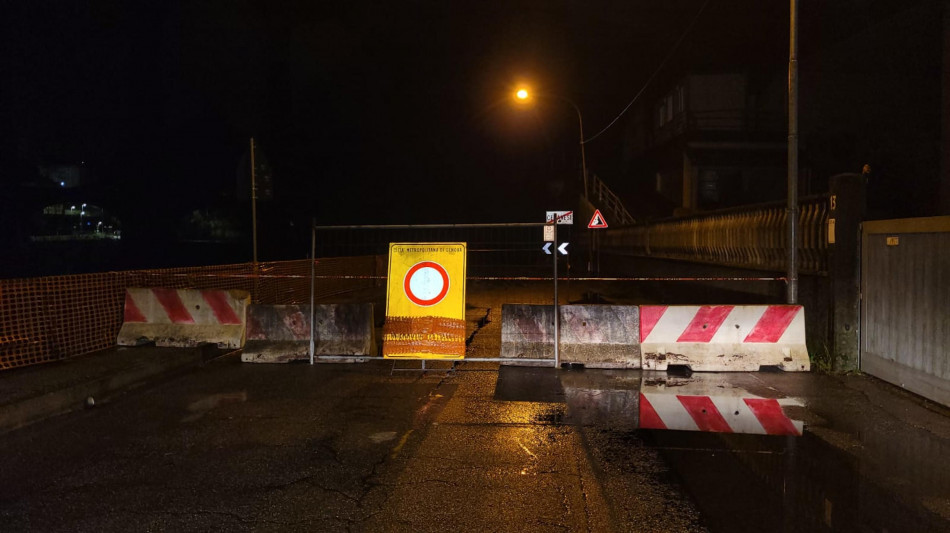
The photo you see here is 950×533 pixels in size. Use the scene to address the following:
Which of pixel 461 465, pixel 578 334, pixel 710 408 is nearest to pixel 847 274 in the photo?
pixel 710 408

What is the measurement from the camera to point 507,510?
12.8ft

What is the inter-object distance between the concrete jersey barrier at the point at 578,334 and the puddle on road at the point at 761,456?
0.89 meters

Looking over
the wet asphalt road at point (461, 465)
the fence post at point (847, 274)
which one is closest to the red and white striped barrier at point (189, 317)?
the wet asphalt road at point (461, 465)

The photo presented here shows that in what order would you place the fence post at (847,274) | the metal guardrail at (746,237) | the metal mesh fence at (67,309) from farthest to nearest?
1. the metal guardrail at (746,237)
2. the metal mesh fence at (67,309)
3. the fence post at (847,274)

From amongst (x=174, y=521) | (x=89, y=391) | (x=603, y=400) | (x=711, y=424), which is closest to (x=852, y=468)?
(x=711, y=424)

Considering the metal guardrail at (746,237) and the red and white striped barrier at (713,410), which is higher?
the metal guardrail at (746,237)

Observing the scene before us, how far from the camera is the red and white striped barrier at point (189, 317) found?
381 inches

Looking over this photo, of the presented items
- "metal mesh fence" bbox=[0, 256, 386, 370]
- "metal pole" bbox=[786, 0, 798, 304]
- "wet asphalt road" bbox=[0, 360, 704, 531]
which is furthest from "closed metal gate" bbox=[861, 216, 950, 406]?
"metal mesh fence" bbox=[0, 256, 386, 370]

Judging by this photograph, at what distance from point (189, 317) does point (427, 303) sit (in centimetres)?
452

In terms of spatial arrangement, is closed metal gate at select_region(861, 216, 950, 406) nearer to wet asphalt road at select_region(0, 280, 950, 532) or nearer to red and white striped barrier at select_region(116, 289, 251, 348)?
wet asphalt road at select_region(0, 280, 950, 532)

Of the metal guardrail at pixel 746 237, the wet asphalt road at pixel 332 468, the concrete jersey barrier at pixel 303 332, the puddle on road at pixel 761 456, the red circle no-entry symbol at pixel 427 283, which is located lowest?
the wet asphalt road at pixel 332 468

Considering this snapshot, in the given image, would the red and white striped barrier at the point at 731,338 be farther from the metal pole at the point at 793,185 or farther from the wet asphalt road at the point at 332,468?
the wet asphalt road at the point at 332,468

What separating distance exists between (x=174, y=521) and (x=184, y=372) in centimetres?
528

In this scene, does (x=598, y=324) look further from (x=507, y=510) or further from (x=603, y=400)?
(x=507, y=510)
